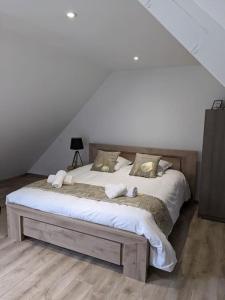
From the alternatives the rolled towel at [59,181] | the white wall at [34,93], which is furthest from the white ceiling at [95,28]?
the rolled towel at [59,181]

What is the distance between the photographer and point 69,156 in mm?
5242

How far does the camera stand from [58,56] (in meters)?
3.12

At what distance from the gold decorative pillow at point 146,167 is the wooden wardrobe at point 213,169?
71cm

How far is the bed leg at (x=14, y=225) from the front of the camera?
2674mm

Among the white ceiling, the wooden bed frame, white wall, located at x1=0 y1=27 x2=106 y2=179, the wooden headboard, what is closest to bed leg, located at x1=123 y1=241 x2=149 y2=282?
the wooden bed frame

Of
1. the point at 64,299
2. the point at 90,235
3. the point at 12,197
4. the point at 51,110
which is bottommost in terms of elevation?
the point at 64,299

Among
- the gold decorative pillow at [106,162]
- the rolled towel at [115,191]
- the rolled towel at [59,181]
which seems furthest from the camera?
the gold decorative pillow at [106,162]

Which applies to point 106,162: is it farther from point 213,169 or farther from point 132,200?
point 213,169

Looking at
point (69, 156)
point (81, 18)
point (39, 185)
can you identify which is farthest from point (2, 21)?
point (69, 156)

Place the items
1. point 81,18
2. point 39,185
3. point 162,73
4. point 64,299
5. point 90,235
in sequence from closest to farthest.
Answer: point 64,299 < point 81,18 < point 90,235 < point 39,185 < point 162,73

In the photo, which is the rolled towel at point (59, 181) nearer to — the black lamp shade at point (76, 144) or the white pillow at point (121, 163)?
the white pillow at point (121, 163)

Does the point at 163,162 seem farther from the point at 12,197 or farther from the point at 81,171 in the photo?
the point at 12,197

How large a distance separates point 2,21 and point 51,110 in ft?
6.74

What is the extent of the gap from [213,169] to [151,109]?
1.60 meters
